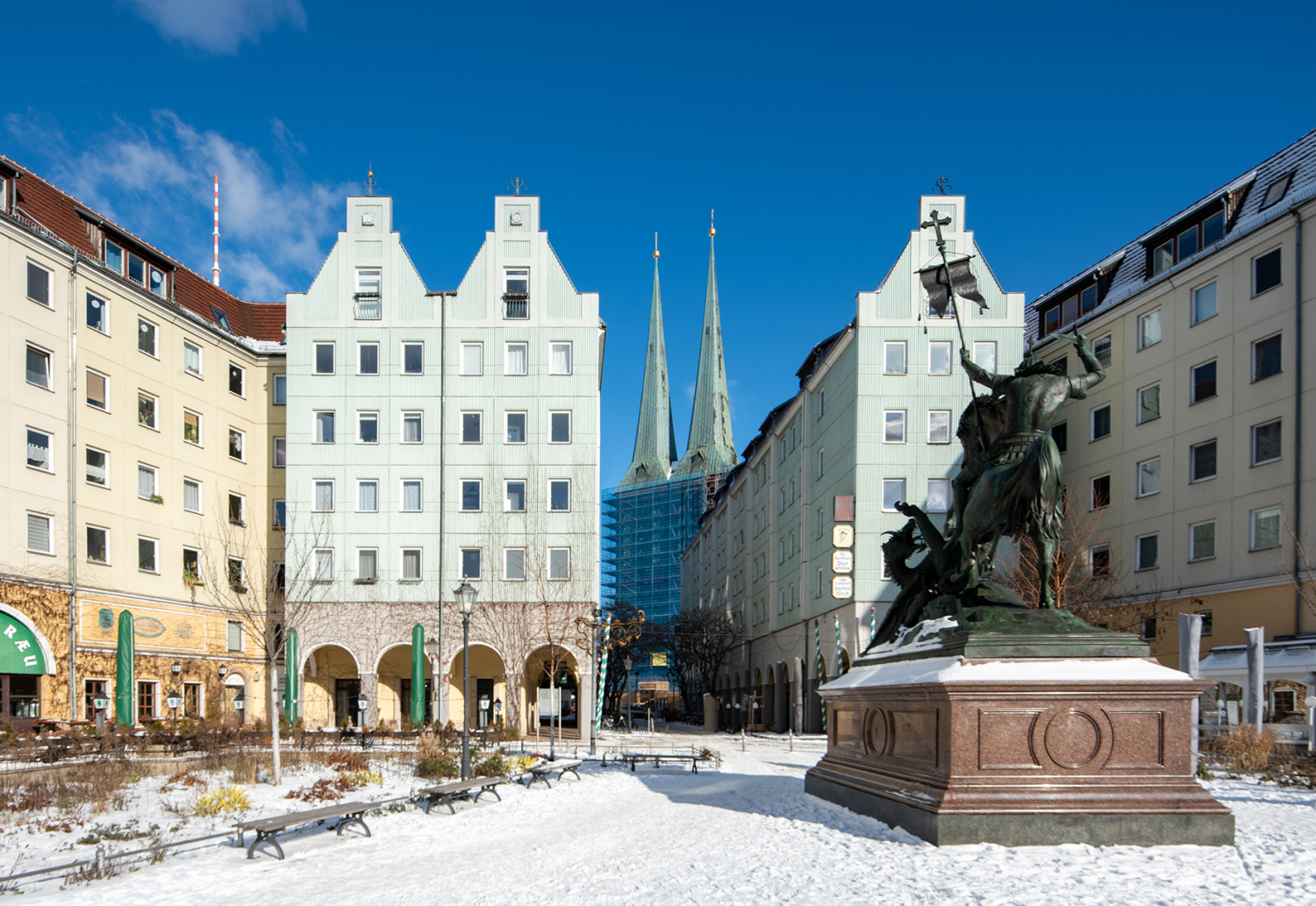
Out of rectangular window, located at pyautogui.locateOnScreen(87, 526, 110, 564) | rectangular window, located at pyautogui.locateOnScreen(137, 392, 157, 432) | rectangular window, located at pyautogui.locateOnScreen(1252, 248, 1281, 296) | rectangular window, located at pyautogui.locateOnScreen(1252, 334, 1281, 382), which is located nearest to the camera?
rectangular window, located at pyautogui.locateOnScreen(1252, 334, 1281, 382)

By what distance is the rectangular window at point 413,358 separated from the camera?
138 feet

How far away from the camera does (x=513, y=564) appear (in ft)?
135

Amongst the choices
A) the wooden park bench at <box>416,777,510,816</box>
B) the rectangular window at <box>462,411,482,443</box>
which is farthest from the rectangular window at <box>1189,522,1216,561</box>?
the wooden park bench at <box>416,777,510,816</box>

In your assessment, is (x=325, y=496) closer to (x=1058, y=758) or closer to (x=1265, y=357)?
(x=1265, y=357)

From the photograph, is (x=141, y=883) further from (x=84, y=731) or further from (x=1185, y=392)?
(x=1185, y=392)

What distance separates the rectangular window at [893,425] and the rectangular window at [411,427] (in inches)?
730

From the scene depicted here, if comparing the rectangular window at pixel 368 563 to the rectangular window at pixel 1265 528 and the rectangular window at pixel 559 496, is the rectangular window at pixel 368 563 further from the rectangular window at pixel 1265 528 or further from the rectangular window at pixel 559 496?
the rectangular window at pixel 1265 528

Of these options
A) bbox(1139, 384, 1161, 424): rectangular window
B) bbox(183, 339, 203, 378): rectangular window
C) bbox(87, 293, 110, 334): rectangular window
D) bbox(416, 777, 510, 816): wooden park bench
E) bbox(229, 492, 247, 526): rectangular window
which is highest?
bbox(87, 293, 110, 334): rectangular window

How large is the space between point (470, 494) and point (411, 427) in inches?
139

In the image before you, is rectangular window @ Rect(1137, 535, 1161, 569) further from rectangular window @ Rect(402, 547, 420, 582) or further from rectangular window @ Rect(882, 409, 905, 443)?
rectangular window @ Rect(402, 547, 420, 582)

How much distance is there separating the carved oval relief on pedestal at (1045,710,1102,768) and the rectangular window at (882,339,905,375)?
3281 centimetres

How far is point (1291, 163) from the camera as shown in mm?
35469

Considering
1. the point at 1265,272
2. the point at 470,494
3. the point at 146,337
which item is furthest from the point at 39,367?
the point at 1265,272

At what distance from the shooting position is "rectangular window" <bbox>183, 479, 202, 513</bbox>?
39972 millimetres
